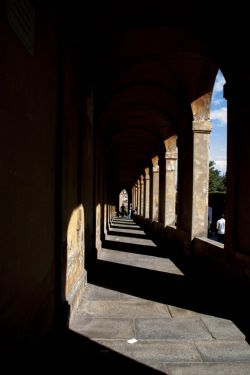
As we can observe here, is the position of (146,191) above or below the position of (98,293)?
above

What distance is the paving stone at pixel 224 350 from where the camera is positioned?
136 inches

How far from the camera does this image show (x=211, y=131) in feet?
30.1

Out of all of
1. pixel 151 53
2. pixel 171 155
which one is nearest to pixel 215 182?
pixel 171 155

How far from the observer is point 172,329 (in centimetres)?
424

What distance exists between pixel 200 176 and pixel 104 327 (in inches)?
228

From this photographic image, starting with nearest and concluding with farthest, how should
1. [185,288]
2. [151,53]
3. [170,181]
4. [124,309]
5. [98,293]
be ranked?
[124,309] < [98,293] < [185,288] < [151,53] < [170,181]

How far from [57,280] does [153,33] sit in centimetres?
515

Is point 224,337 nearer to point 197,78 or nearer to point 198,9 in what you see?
point 198,9

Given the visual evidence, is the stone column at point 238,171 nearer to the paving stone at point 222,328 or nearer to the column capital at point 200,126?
the paving stone at point 222,328

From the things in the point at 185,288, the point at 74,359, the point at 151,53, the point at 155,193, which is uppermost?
the point at 151,53

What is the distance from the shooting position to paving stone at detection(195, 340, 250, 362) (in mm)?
3445

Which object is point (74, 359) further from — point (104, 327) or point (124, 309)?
point (124, 309)

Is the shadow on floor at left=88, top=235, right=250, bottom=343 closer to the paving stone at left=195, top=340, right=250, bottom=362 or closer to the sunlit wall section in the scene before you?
the paving stone at left=195, top=340, right=250, bottom=362

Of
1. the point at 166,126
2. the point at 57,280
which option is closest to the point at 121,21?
the point at 57,280
